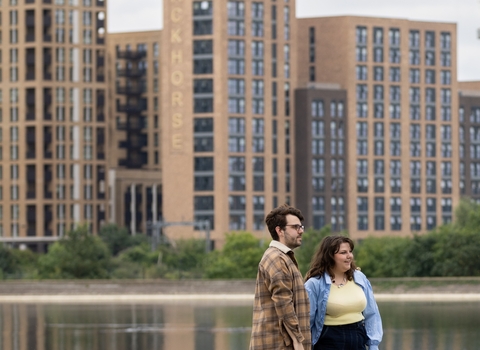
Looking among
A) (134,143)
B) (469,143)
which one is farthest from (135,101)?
(469,143)

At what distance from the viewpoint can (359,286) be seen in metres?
12.1

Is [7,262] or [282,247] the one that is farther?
[7,262]

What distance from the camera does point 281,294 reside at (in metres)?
11.4

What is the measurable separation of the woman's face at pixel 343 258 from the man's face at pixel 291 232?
20.4 inches

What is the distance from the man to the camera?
11422 millimetres

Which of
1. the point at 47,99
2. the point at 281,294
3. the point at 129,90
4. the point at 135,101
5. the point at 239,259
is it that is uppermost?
the point at 129,90

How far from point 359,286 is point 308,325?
0.72m

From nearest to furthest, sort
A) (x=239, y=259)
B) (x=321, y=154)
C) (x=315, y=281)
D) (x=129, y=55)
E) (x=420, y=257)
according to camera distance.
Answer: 1. (x=315, y=281)
2. (x=420, y=257)
3. (x=239, y=259)
4. (x=321, y=154)
5. (x=129, y=55)

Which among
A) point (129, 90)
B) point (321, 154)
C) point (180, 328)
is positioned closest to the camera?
point (180, 328)

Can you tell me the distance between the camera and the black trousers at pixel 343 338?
11.9 metres

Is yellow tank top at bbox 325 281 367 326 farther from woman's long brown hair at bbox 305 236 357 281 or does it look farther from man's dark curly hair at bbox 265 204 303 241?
man's dark curly hair at bbox 265 204 303 241

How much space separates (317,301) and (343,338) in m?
0.42

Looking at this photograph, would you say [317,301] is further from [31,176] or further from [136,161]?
[136,161]

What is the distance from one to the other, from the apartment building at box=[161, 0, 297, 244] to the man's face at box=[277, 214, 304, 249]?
12684 cm
